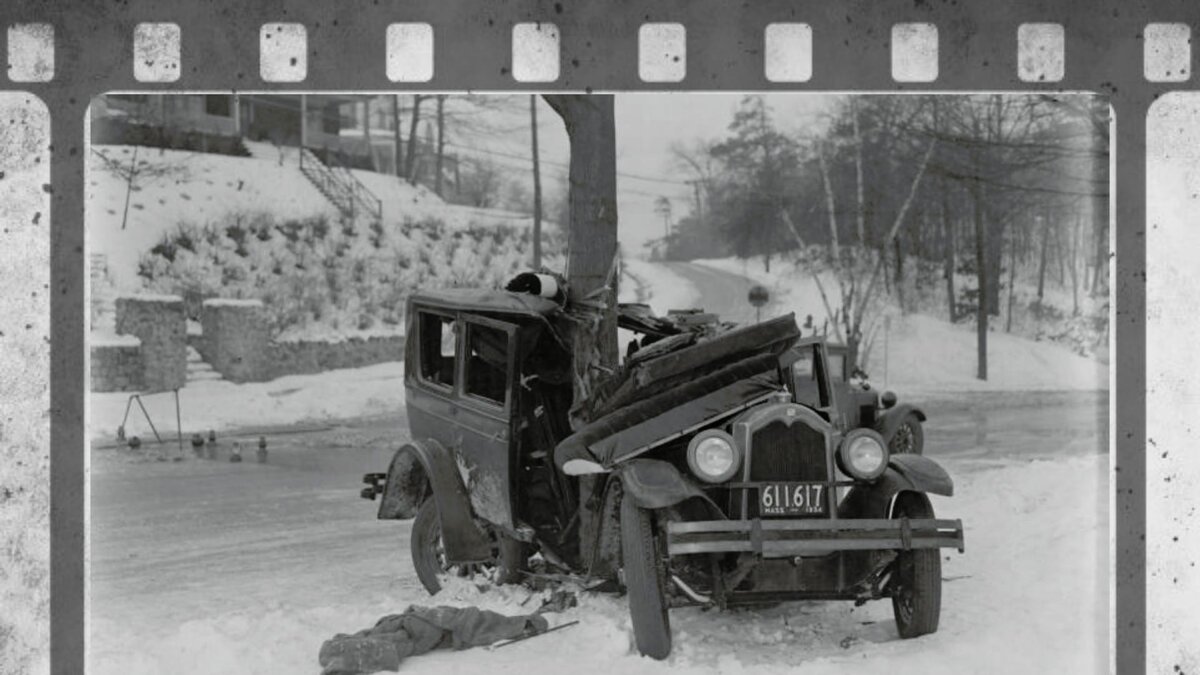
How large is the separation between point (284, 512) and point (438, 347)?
1.44 meters

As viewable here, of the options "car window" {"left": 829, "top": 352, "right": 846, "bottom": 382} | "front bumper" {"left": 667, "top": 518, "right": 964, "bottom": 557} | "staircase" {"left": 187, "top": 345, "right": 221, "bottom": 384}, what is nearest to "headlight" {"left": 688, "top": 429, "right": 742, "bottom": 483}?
"front bumper" {"left": 667, "top": 518, "right": 964, "bottom": 557}

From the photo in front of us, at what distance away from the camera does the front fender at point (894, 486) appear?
516cm

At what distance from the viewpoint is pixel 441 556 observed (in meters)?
5.88

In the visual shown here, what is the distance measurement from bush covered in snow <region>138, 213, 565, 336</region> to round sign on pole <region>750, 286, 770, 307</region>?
875mm

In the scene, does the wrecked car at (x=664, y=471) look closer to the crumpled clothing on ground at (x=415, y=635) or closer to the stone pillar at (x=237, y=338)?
the crumpled clothing on ground at (x=415, y=635)

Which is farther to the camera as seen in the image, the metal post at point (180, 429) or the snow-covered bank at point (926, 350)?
the snow-covered bank at point (926, 350)

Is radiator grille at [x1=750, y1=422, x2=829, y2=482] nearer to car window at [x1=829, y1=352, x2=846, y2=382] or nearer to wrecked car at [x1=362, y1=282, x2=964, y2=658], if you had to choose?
wrecked car at [x1=362, y1=282, x2=964, y2=658]

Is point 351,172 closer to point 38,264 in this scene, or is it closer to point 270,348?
point 270,348

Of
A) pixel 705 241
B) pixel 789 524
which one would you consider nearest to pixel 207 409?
pixel 705 241

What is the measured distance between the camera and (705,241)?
4977mm

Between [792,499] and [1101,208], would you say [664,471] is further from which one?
[1101,208]

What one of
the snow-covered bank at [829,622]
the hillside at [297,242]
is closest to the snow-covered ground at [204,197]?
the hillside at [297,242]

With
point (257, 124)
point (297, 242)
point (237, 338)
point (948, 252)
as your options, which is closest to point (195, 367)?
point (237, 338)

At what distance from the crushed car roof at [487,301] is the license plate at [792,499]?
1.26 m
